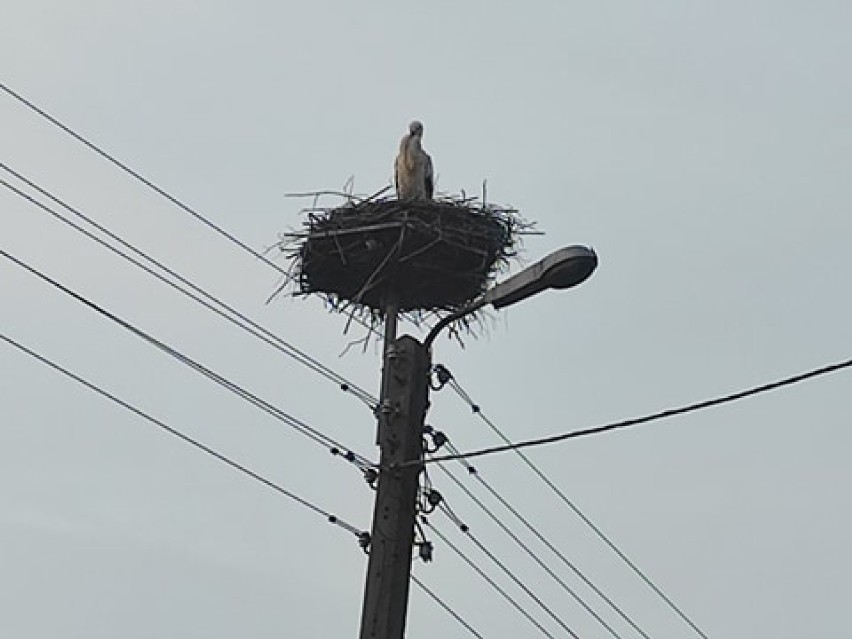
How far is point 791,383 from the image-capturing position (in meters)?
6.95

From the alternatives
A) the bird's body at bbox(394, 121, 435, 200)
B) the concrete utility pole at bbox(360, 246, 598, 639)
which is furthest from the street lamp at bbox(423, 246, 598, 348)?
the bird's body at bbox(394, 121, 435, 200)

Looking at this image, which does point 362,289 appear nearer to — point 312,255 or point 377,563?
point 312,255

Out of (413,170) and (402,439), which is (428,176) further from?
(402,439)

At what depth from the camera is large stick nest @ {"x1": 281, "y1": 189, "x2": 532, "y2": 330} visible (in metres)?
9.42

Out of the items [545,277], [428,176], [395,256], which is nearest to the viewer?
[545,277]

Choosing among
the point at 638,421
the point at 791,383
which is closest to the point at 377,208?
the point at 638,421

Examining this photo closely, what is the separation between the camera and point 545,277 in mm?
7305

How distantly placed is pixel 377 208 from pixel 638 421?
2845mm

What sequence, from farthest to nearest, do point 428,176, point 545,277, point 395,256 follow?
point 428,176, point 395,256, point 545,277

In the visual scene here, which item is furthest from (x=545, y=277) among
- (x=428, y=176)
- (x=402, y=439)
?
(x=428, y=176)

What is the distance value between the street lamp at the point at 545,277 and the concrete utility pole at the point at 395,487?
28 cm

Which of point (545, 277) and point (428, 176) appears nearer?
point (545, 277)

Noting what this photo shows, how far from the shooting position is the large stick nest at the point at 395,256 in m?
9.42

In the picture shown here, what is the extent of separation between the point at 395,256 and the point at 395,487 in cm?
214
